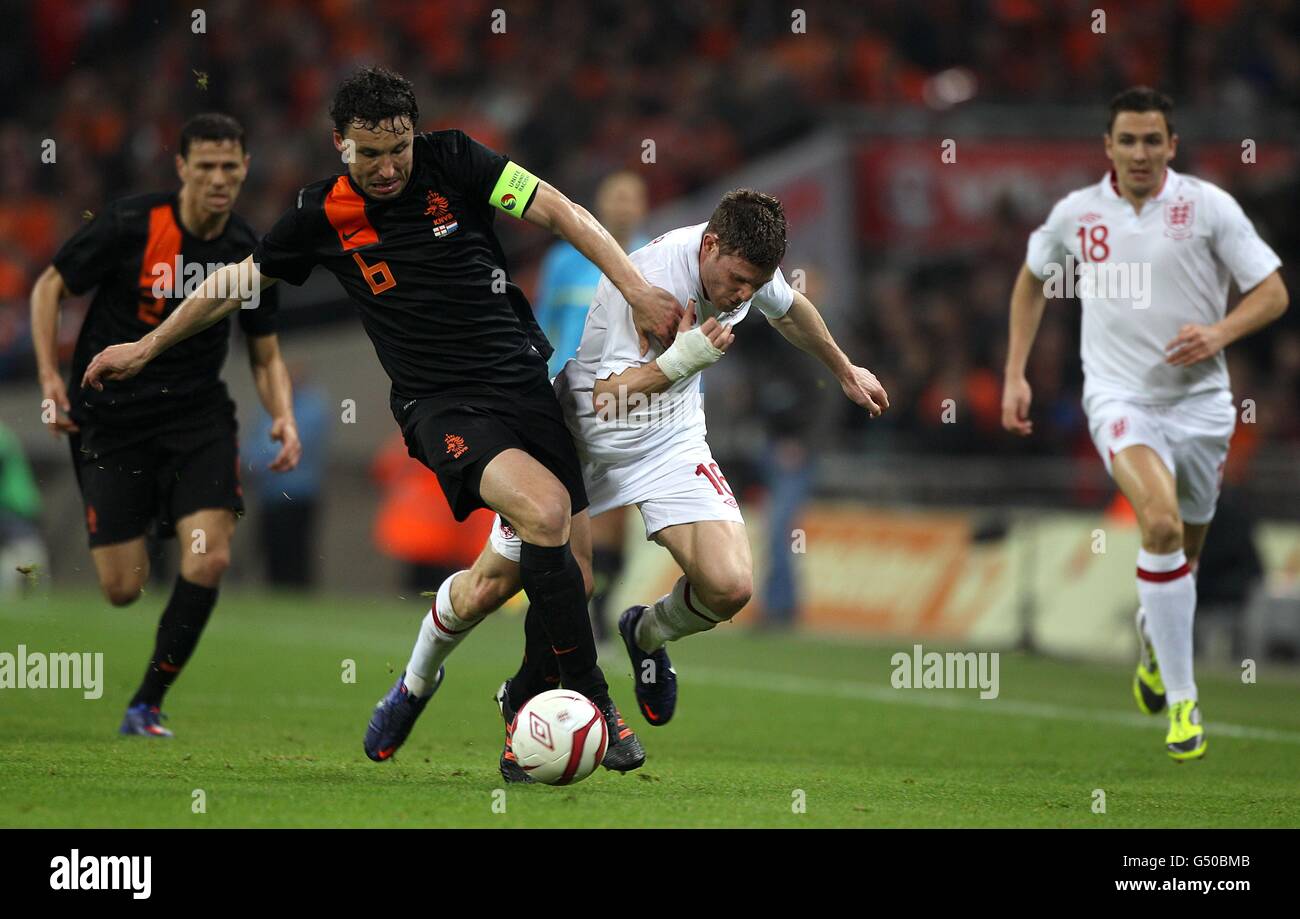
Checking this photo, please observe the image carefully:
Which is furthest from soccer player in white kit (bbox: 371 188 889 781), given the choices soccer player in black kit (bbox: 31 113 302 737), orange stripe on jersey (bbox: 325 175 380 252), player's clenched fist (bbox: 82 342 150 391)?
soccer player in black kit (bbox: 31 113 302 737)

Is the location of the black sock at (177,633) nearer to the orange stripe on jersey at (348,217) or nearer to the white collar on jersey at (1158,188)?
the orange stripe on jersey at (348,217)

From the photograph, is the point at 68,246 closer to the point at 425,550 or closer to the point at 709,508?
the point at 709,508

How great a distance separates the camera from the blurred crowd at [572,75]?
19562 millimetres

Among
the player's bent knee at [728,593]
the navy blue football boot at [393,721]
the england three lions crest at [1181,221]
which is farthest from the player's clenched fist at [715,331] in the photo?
the england three lions crest at [1181,221]

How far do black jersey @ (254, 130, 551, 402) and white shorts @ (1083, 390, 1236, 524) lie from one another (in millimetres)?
2956

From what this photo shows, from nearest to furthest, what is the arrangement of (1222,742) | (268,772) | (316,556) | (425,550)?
(268,772), (1222,742), (425,550), (316,556)

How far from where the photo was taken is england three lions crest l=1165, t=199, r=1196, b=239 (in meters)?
8.21

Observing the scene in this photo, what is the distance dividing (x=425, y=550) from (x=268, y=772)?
421 inches

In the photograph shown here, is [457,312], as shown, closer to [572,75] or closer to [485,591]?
[485,591]

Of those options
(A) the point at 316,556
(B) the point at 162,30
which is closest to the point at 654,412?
(A) the point at 316,556

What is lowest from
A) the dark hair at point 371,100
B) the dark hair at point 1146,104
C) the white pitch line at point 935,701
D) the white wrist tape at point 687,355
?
the white pitch line at point 935,701

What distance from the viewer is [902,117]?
17.8 m

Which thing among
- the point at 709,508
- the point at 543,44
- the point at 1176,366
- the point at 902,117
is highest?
the point at 543,44

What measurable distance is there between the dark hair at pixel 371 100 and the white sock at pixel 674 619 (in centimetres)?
201
